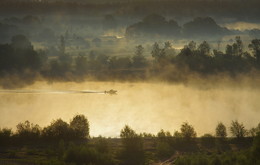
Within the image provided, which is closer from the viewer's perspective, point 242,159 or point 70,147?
point 242,159

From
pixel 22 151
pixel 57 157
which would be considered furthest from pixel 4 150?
pixel 57 157

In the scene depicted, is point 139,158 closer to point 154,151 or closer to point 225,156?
point 154,151

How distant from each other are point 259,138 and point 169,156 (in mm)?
41704

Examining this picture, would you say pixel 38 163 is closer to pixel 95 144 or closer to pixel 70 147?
pixel 70 147

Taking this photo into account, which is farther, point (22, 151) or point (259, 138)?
point (22, 151)

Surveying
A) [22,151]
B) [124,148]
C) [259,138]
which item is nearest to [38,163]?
[22,151]

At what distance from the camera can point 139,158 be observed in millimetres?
186500

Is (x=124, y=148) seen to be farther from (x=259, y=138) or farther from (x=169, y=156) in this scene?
(x=259, y=138)

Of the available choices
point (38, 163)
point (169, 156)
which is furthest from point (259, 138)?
point (38, 163)

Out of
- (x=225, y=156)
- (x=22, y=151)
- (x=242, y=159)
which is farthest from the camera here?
(x=22, y=151)

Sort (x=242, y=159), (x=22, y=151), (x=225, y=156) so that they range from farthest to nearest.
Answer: (x=22, y=151) < (x=225, y=156) < (x=242, y=159)

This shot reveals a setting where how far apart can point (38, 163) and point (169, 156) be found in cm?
5096

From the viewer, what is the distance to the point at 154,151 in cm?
19675

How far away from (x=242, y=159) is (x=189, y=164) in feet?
52.2
